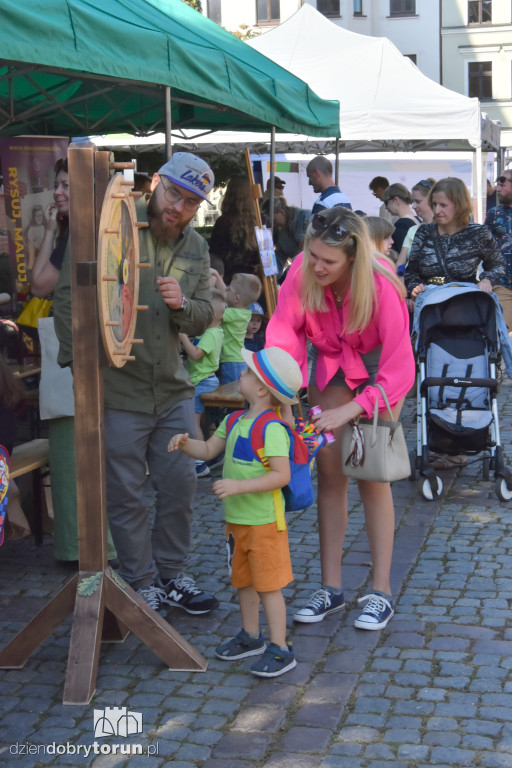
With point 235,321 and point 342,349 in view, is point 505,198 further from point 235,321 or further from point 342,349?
point 342,349

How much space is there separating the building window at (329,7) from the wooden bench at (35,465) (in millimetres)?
44317

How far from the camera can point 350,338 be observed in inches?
166

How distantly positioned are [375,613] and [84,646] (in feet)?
4.25

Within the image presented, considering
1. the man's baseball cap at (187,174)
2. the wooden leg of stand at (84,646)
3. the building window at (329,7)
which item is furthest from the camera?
the building window at (329,7)

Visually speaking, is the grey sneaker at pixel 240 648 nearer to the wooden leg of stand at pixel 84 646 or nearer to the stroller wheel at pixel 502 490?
the wooden leg of stand at pixel 84 646

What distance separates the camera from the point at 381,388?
4.12 meters

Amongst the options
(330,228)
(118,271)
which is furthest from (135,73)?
(118,271)

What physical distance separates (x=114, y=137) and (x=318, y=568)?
1018 cm

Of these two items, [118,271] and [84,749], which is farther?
[118,271]

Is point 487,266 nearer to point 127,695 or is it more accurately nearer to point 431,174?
point 127,695

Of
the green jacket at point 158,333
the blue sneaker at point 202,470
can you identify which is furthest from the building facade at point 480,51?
the green jacket at point 158,333

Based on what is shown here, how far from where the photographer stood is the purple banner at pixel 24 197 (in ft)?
22.9

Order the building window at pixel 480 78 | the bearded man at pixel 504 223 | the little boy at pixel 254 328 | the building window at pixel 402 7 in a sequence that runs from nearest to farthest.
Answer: the little boy at pixel 254 328, the bearded man at pixel 504 223, the building window at pixel 402 7, the building window at pixel 480 78

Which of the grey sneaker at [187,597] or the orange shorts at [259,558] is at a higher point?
the orange shorts at [259,558]
